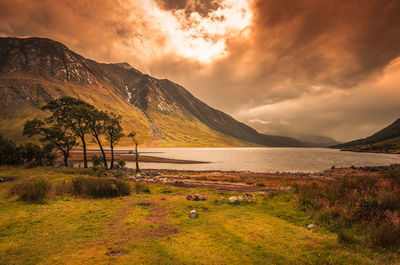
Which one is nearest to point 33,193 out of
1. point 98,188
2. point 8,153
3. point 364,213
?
point 98,188

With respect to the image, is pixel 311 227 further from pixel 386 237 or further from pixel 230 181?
pixel 230 181

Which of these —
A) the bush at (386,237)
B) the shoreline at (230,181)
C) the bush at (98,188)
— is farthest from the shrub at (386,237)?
the bush at (98,188)

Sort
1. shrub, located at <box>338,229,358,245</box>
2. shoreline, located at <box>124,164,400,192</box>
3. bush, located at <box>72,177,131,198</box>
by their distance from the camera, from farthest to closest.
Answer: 1. shoreline, located at <box>124,164,400,192</box>
2. bush, located at <box>72,177,131,198</box>
3. shrub, located at <box>338,229,358,245</box>

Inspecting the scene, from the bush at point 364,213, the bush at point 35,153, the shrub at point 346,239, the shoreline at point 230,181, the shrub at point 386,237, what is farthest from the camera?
the bush at point 35,153

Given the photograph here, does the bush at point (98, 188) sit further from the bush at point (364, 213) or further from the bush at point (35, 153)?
the bush at point (35, 153)

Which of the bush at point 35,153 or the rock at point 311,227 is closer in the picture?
the rock at point 311,227

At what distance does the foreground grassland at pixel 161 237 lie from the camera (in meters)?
7.00

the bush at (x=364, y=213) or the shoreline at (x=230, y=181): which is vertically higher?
the bush at (x=364, y=213)

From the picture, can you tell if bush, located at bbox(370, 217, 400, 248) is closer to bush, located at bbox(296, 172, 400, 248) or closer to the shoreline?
bush, located at bbox(296, 172, 400, 248)

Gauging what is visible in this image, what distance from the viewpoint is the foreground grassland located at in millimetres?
7004

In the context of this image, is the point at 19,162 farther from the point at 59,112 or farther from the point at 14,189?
the point at 14,189

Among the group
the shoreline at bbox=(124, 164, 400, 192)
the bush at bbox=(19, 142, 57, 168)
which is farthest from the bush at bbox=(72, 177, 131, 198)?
the bush at bbox=(19, 142, 57, 168)

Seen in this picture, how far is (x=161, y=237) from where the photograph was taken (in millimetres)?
9070

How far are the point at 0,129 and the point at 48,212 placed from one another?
236428mm
